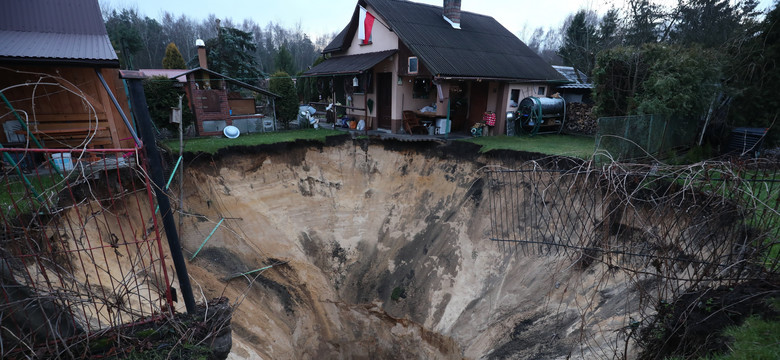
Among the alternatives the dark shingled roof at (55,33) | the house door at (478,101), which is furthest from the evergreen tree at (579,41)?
the dark shingled roof at (55,33)

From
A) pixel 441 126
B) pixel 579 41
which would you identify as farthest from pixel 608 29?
pixel 441 126

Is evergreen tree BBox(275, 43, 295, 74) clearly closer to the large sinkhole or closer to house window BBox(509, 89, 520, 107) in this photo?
the large sinkhole

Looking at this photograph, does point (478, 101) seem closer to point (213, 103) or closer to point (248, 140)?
point (248, 140)

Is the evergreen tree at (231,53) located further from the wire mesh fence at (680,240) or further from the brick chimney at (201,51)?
the wire mesh fence at (680,240)

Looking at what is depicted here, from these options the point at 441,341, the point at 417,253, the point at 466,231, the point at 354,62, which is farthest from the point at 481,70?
the point at 441,341

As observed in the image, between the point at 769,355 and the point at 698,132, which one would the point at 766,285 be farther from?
the point at 698,132

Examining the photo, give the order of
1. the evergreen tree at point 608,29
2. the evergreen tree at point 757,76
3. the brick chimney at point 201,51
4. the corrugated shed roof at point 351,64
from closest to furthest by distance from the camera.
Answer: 1. the evergreen tree at point 757,76
2. the corrugated shed roof at point 351,64
3. the brick chimney at point 201,51
4. the evergreen tree at point 608,29
